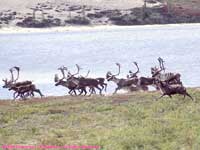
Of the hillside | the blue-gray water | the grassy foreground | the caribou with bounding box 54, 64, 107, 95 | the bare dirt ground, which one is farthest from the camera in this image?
the bare dirt ground

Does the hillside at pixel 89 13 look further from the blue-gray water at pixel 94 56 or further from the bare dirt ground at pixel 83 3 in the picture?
the blue-gray water at pixel 94 56

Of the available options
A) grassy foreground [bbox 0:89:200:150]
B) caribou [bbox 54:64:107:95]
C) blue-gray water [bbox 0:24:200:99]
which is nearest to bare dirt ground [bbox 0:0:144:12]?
blue-gray water [bbox 0:24:200:99]

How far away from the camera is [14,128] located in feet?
46.6

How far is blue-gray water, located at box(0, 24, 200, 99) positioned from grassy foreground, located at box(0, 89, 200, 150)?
9.47 metres

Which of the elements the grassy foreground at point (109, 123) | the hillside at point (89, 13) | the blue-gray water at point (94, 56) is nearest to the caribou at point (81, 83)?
the blue-gray water at point (94, 56)

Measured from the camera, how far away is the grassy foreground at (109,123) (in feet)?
40.5

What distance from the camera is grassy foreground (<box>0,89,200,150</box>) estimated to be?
40.5 ft

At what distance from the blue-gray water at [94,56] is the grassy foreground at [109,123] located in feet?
31.1

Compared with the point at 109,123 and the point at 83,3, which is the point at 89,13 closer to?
the point at 83,3

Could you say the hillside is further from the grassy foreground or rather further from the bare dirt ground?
the grassy foreground

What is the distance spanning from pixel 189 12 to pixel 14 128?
85.9 m

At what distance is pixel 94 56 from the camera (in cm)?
4653

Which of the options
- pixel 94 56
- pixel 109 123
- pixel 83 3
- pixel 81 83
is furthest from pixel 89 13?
pixel 109 123

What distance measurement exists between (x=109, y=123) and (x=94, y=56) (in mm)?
32243
